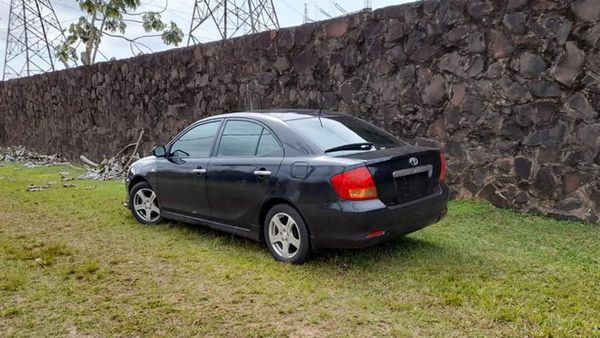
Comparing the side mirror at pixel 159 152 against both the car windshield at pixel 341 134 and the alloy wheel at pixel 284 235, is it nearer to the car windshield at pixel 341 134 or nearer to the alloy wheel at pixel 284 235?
the car windshield at pixel 341 134

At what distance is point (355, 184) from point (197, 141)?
2.38m

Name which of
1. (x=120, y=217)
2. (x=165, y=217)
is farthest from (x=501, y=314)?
(x=120, y=217)

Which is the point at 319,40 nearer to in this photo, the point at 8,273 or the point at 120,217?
the point at 120,217

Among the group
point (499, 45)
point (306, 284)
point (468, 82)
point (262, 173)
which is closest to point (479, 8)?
point (499, 45)

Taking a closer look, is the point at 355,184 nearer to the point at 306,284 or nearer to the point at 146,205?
the point at 306,284

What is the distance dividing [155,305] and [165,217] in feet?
7.88

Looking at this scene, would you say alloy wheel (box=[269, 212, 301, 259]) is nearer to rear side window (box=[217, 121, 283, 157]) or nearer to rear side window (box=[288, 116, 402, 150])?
rear side window (box=[217, 121, 283, 157])

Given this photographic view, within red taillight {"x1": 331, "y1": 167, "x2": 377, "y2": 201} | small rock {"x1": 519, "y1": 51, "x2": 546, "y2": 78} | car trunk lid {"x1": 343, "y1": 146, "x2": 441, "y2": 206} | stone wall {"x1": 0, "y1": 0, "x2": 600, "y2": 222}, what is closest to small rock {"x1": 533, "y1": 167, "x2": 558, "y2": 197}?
stone wall {"x1": 0, "y1": 0, "x2": 600, "y2": 222}

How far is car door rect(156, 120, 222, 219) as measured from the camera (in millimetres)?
5305

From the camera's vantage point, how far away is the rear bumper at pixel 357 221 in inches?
157

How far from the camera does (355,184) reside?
3.98 metres

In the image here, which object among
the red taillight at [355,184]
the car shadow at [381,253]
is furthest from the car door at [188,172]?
the red taillight at [355,184]

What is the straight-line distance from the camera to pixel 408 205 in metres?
4.25

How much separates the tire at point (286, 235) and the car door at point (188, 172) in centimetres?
98
